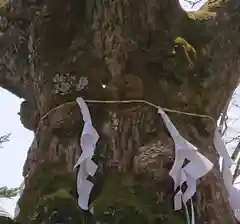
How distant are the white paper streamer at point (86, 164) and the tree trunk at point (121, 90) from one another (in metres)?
Result: 0.02

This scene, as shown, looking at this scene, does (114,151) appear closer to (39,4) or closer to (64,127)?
(64,127)

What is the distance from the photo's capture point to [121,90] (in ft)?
2.80

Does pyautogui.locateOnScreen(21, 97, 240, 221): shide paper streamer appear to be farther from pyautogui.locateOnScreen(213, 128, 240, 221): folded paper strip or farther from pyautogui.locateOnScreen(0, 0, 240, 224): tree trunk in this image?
pyautogui.locateOnScreen(213, 128, 240, 221): folded paper strip

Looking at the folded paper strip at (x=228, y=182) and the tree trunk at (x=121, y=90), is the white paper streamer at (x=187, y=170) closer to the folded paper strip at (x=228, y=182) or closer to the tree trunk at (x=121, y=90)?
the tree trunk at (x=121, y=90)

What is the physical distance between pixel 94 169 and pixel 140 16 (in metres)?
0.28

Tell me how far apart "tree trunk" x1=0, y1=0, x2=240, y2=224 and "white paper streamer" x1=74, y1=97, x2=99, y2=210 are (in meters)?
0.02

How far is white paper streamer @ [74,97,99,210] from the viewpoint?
30.5 inches

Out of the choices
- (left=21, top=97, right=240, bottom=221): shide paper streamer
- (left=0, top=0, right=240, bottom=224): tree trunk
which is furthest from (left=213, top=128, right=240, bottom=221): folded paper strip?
(left=21, top=97, right=240, bottom=221): shide paper streamer

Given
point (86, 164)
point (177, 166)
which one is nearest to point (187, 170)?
point (177, 166)

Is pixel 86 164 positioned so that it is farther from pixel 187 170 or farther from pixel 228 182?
pixel 228 182

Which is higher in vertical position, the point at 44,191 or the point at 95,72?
the point at 95,72

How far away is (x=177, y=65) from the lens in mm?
886

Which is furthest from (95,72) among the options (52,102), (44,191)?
(44,191)

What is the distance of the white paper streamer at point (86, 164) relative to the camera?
2.54ft
